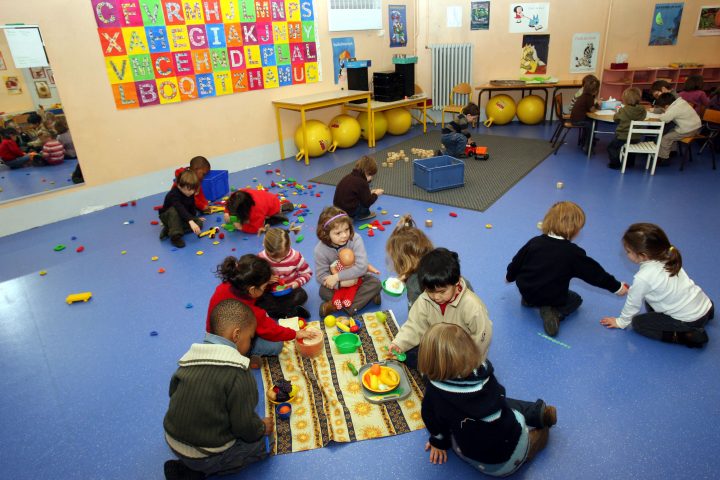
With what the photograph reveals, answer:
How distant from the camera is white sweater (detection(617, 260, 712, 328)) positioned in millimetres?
2760

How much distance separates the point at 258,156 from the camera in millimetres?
7230

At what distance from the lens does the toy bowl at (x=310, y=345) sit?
2879mm

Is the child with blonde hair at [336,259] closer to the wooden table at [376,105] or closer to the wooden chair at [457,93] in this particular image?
the wooden table at [376,105]

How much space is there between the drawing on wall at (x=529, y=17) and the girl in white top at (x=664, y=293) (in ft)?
24.5

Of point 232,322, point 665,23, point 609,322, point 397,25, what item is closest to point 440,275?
point 232,322

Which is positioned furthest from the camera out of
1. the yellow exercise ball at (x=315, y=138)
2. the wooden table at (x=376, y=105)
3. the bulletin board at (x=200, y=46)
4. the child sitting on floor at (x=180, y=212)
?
the wooden table at (x=376, y=105)

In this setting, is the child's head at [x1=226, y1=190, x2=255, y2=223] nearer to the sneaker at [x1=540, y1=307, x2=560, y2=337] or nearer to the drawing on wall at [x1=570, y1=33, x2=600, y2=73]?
the sneaker at [x1=540, y1=307, x2=560, y2=337]

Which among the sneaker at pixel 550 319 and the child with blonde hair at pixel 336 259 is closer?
the sneaker at pixel 550 319

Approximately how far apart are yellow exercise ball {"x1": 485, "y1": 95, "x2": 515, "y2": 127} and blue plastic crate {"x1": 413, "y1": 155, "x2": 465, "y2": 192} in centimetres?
383

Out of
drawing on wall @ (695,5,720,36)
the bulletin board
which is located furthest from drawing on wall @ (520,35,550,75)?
the bulletin board

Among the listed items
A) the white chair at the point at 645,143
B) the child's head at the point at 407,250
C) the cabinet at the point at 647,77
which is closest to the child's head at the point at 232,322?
the child's head at the point at 407,250

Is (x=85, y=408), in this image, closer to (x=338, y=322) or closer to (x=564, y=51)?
(x=338, y=322)

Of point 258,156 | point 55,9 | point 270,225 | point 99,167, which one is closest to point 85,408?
point 270,225

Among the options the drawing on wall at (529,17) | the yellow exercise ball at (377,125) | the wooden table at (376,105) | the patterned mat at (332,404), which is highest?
the drawing on wall at (529,17)
